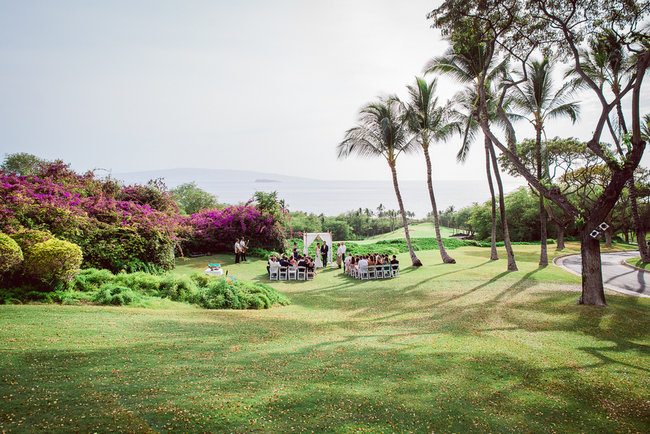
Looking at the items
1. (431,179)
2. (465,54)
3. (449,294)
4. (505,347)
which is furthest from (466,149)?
(505,347)

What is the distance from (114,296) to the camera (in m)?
8.82

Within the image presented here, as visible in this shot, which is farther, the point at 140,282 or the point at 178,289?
the point at 178,289

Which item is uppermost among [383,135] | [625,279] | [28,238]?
[383,135]

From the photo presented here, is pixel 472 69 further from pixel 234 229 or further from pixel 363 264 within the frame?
pixel 234 229

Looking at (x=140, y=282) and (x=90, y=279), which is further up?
(x=90, y=279)

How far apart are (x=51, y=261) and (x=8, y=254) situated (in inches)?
35.1

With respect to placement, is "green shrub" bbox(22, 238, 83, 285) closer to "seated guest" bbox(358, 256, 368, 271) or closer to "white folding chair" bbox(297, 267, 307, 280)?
"white folding chair" bbox(297, 267, 307, 280)

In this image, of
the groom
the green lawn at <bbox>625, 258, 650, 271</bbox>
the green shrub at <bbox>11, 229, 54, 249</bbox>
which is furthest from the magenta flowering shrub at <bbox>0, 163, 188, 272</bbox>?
the green lawn at <bbox>625, 258, 650, 271</bbox>

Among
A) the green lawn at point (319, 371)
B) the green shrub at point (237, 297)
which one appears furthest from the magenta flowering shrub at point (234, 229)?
the green lawn at point (319, 371)

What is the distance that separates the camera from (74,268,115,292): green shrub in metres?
9.39

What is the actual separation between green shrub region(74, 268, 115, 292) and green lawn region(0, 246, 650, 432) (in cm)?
188

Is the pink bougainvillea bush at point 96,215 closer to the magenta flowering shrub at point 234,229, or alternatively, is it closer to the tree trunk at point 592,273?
the magenta flowering shrub at point 234,229

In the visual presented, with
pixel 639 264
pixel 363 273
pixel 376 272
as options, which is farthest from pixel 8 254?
pixel 639 264

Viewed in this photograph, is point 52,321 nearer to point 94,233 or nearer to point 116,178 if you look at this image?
point 94,233
